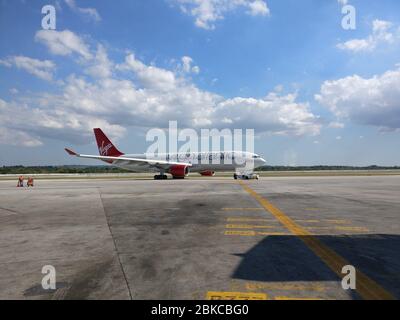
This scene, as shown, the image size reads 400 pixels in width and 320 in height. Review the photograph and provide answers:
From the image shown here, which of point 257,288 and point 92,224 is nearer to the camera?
point 257,288

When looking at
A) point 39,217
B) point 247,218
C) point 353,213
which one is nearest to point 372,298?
point 247,218

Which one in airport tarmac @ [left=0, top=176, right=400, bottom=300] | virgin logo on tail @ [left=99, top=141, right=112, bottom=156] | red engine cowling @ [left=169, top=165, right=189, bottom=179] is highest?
virgin logo on tail @ [left=99, top=141, right=112, bottom=156]

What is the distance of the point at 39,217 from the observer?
37.6ft

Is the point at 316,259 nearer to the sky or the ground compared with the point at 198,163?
nearer to the ground

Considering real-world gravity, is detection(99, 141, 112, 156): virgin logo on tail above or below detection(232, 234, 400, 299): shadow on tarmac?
above

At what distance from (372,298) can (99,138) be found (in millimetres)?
52477

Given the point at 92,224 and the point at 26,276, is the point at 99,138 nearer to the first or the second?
the point at 92,224

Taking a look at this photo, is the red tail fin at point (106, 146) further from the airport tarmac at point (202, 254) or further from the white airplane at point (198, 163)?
the airport tarmac at point (202, 254)

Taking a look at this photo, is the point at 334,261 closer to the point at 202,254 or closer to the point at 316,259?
the point at 316,259

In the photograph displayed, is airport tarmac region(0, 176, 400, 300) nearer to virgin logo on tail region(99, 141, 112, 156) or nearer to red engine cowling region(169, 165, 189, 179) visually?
red engine cowling region(169, 165, 189, 179)

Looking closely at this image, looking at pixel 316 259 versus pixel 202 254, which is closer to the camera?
pixel 316 259

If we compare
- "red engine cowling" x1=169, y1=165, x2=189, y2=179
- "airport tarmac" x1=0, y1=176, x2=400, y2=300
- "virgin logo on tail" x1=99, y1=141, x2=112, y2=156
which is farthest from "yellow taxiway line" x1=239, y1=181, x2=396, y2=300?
"virgin logo on tail" x1=99, y1=141, x2=112, y2=156

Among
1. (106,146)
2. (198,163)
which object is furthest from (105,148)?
(198,163)
